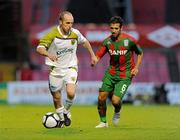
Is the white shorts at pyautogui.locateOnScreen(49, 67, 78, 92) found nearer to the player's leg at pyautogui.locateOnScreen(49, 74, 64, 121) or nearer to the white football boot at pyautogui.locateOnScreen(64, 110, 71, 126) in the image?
the player's leg at pyautogui.locateOnScreen(49, 74, 64, 121)

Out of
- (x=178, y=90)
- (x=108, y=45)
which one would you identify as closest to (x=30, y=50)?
(x=178, y=90)

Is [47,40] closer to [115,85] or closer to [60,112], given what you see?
[60,112]

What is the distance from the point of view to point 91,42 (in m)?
33.7

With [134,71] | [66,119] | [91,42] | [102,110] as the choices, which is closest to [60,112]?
[66,119]

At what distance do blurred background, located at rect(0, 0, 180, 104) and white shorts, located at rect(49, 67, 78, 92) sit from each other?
15.3 meters

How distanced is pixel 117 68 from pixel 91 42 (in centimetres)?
1985

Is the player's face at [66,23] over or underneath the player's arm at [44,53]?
over

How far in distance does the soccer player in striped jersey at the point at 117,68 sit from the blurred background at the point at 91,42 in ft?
49.2

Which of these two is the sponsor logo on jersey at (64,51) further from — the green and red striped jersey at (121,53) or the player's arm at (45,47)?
the green and red striped jersey at (121,53)

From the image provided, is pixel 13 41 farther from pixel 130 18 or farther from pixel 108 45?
pixel 108 45

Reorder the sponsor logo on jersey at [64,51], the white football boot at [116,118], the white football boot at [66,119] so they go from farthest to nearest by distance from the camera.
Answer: the white football boot at [116,118], the white football boot at [66,119], the sponsor logo on jersey at [64,51]

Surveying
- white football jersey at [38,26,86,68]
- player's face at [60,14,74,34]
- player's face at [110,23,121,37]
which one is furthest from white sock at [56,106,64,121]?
player's face at [110,23,121,37]

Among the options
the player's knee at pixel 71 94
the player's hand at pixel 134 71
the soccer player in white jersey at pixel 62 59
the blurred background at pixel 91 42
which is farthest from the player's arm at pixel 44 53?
the blurred background at pixel 91 42

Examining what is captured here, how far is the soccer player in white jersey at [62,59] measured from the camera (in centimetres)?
1325
